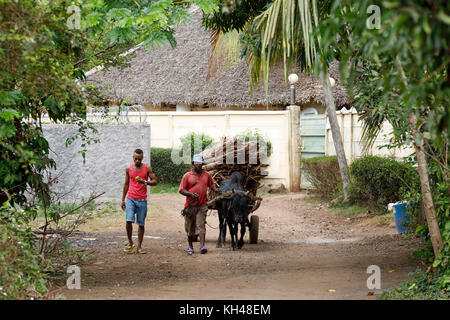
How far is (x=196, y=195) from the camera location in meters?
10.6

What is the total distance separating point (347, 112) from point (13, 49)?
13968mm

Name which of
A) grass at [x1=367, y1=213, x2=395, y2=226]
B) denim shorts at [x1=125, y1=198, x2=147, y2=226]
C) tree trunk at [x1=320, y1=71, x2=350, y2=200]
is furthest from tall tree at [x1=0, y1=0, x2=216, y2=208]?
tree trunk at [x1=320, y1=71, x2=350, y2=200]

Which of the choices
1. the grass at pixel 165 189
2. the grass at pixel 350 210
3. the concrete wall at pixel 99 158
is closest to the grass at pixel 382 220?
the grass at pixel 350 210

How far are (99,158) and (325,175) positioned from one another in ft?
20.7

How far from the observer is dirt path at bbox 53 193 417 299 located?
7.66 m

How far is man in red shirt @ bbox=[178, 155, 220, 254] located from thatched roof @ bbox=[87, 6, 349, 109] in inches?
474

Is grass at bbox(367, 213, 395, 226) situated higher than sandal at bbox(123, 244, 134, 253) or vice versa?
grass at bbox(367, 213, 395, 226)

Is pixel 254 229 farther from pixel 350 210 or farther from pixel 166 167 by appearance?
pixel 166 167

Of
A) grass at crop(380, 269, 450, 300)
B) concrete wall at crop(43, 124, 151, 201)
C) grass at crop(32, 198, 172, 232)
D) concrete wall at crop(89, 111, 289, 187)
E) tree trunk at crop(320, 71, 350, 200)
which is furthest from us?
concrete wall at crop(89, 111, 289, 187)

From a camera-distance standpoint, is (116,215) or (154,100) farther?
(154,100)

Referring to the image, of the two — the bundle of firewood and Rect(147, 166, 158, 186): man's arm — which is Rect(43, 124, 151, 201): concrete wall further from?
Rect(147, 166, 158, 186): man's arm

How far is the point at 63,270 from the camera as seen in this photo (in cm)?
863

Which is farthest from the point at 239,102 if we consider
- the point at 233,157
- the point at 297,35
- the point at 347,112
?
the point at 297,35
